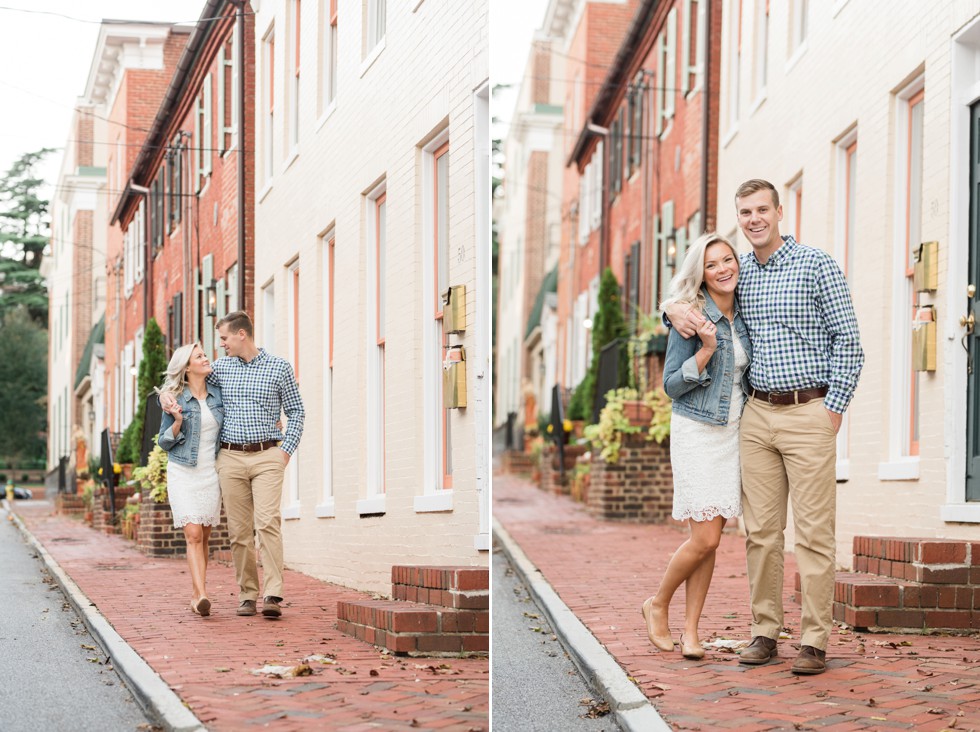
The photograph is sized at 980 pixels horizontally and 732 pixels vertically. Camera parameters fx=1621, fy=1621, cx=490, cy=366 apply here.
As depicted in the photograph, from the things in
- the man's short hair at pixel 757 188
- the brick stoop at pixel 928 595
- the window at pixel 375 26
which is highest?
the window at pixel 375 26

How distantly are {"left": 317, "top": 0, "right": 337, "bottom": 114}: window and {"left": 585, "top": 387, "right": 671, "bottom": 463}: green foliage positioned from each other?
3.82m

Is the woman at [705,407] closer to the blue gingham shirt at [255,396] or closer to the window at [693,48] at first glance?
the blue gingham shirt at [255,396]

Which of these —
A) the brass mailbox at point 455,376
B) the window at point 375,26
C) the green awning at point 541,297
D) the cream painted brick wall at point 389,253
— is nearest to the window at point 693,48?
the window at point 375,26

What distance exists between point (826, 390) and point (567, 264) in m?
12.9

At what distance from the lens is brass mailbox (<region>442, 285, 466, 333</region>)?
4.75m

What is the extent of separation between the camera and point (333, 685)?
4.74 meters

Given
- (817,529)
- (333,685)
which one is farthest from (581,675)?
(333,685)

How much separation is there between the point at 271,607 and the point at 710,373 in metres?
1.74

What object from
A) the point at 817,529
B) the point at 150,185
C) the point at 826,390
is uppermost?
the point at 150,185

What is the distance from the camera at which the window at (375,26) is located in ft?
16.5

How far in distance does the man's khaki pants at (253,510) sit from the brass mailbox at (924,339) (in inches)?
140

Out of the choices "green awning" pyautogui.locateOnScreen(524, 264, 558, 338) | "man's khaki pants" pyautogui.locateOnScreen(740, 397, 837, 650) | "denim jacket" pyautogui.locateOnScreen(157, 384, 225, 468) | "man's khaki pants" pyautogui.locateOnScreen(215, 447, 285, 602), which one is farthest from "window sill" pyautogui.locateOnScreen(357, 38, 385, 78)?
"green awning" pyautogui.locateOnScreen(524, 264, 558, 338)

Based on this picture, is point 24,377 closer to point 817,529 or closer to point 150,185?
point 150,185

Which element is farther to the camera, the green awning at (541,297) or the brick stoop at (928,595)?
the green awning at (541,297)
